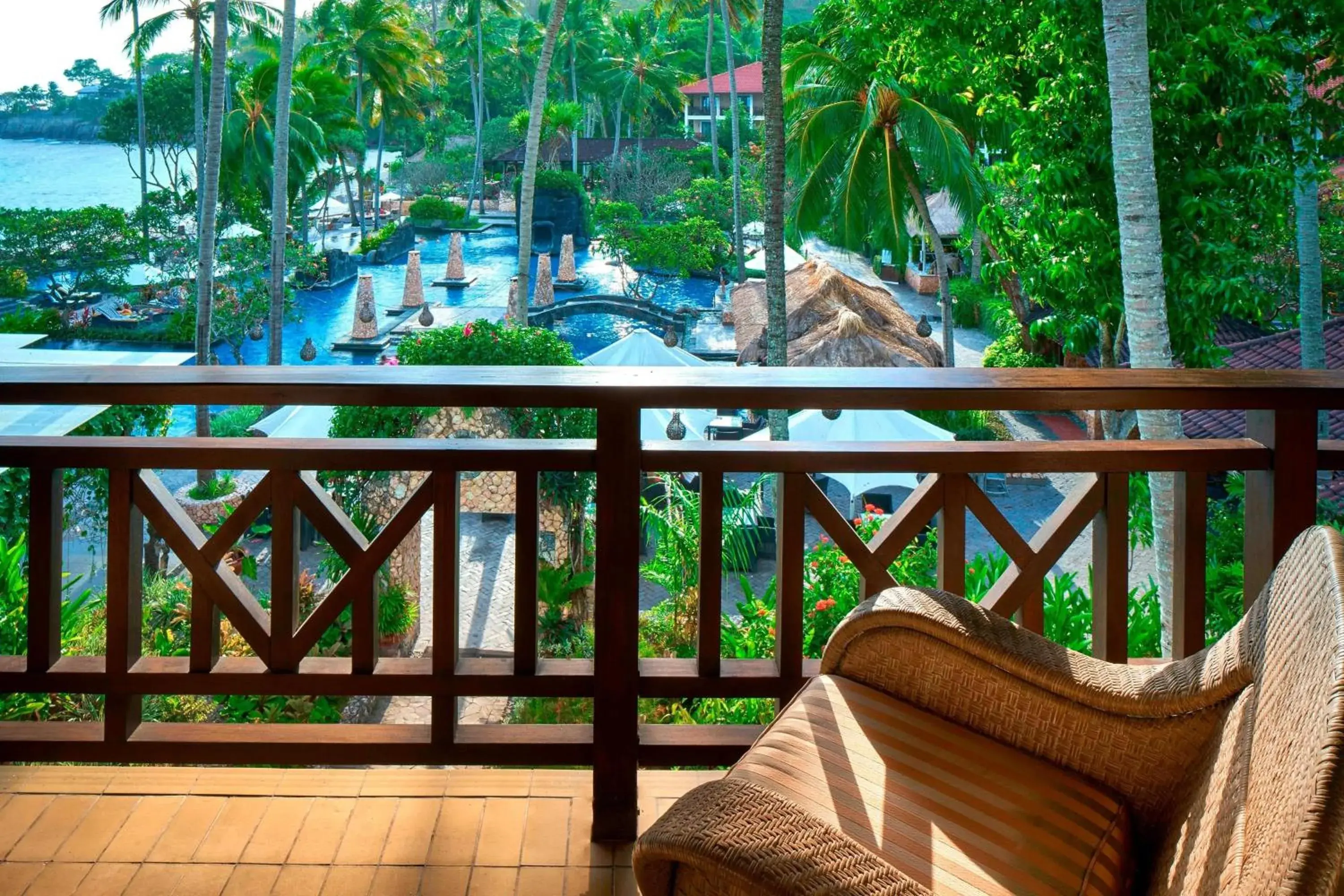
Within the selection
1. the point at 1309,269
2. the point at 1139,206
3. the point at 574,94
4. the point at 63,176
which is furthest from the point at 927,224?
the point at 63,176

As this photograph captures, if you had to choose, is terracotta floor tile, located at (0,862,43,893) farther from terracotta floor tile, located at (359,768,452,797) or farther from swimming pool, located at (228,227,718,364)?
swimming pool, located at (228,227,718,364)

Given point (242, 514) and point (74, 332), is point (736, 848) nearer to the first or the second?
point (242, 514)

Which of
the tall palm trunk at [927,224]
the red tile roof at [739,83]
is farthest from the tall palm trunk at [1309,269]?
the red tile roof at [739,83]

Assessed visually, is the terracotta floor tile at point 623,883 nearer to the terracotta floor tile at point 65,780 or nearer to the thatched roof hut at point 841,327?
the terracotta floor tile at point 65,780

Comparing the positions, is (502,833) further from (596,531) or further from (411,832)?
(596,531)

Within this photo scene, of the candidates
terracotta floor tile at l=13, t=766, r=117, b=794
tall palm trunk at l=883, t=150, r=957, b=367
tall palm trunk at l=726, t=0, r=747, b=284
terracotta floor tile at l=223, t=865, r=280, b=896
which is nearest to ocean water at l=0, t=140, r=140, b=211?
tall palm trunk at l=726, t=0, r=747, b=284

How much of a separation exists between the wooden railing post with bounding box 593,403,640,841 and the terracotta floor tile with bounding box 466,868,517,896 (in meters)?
0.12

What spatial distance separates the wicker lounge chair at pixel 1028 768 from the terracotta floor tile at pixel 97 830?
811 mm

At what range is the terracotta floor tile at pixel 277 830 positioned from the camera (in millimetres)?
1317

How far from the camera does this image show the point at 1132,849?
36.4 inches

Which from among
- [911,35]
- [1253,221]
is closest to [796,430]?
[911,35]

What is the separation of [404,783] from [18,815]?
1.47ft

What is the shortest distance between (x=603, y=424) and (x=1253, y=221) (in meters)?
7.47

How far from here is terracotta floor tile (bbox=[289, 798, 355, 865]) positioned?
4.32 ft
